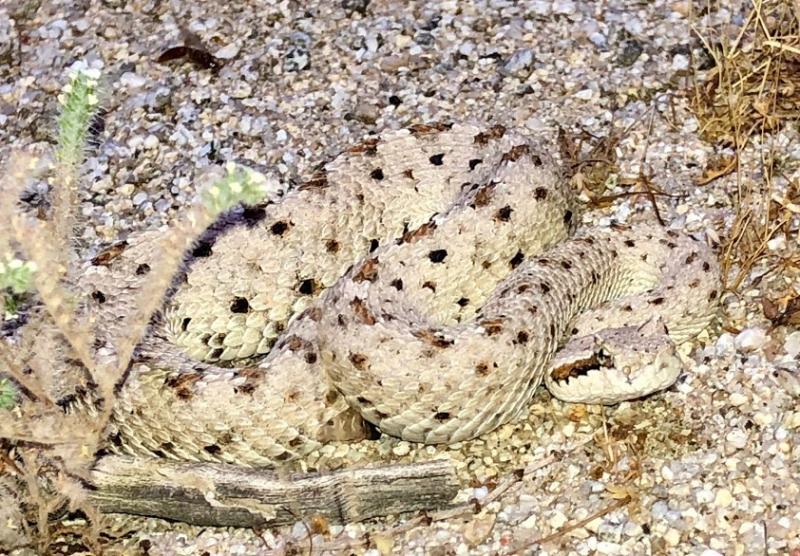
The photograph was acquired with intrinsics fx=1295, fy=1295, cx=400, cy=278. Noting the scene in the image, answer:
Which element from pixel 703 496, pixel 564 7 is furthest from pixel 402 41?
pixel 703 496

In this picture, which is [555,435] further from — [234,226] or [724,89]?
[724,89]

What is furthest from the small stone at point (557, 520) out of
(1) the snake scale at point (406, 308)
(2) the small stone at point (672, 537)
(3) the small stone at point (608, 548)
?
(1) the snake scale at point (406, 308)

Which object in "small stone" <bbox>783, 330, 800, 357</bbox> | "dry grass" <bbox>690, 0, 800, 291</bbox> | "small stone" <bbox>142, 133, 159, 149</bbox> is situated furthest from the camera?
"small stone" <bbox>142, 133, 159, 149</bbox>

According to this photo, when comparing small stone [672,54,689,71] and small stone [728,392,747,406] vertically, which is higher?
small stone [672,54,689,71]

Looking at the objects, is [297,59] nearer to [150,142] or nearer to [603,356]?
[150,142]

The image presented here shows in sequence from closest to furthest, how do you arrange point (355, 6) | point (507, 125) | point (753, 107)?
1. point (753, 107)
2. point (507, 125)
3. point (355, 6)

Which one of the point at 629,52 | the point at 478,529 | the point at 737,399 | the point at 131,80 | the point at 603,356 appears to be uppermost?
the point at 629,52

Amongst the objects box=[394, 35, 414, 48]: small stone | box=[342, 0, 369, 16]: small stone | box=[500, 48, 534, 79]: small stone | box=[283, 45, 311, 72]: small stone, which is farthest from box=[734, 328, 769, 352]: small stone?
box=[342, 0, 369, 16]: small stone

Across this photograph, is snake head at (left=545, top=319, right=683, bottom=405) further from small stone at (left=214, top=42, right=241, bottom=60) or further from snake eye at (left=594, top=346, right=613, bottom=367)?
small stone at (left=214, top=42, right=241, bottom=60)
